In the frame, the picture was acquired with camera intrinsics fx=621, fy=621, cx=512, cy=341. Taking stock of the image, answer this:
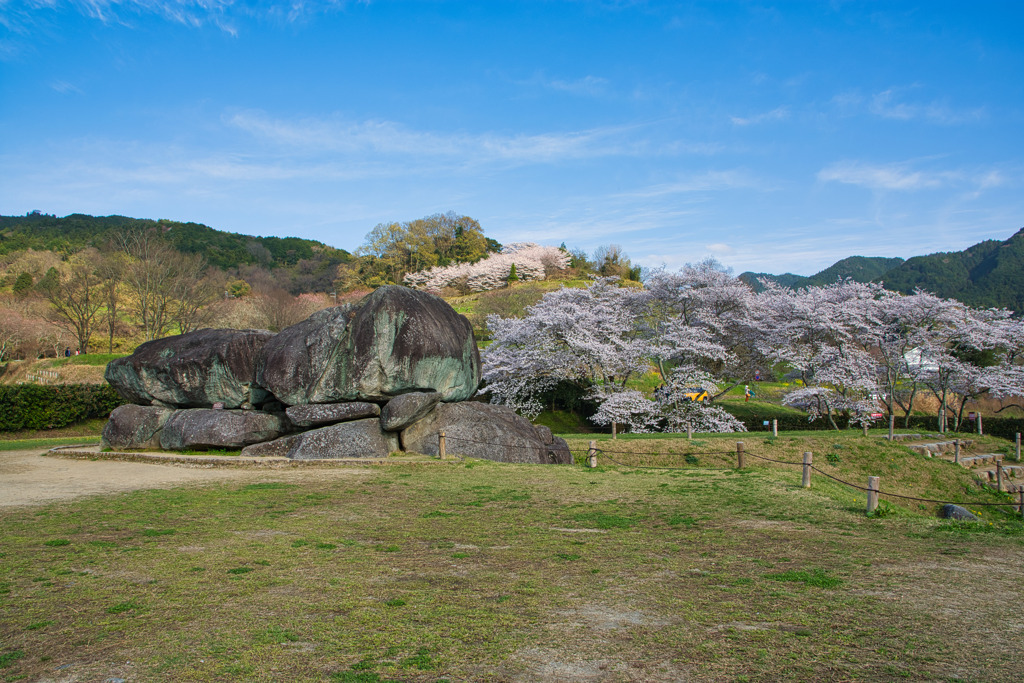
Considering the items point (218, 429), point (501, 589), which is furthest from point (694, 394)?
point (501, 589)

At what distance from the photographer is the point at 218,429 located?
18891 mm

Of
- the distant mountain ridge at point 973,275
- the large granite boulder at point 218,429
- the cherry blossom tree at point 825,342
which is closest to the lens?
the large granite boulder at point 218,429

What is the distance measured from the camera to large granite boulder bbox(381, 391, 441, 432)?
59.4 ft

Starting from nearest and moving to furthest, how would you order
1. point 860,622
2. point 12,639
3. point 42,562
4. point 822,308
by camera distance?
point 12,639 → point 860,622 → point 42,562 → point 822,308

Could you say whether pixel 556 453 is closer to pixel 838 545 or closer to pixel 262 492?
pixel 262 492

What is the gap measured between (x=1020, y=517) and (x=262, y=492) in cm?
1560

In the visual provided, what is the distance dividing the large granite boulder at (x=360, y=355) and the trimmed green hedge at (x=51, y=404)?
13.1 m

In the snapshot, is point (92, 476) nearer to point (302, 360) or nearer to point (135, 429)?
point (135, 429)

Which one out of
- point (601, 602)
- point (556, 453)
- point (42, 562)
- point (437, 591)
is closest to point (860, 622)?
point (601, 602)

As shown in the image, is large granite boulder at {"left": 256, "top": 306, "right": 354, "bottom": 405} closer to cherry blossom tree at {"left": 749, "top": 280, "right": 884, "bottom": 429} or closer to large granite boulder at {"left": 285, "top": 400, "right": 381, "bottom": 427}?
large granite boulder at {"left": 285, "top": 400, "right": 381, "bottom": 427}

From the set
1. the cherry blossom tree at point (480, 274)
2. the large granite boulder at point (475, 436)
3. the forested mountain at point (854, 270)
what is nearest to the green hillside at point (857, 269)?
the forested mountain at point (854, 270)

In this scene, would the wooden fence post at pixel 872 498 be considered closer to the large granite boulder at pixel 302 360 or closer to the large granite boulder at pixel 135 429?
the large granite boulder at pixel 302 360

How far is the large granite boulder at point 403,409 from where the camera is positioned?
59.4 ft

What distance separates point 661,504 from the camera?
38.1 feet
